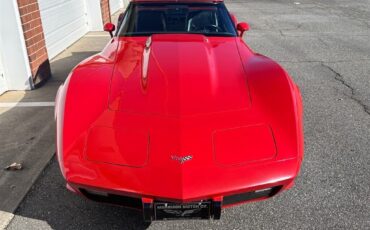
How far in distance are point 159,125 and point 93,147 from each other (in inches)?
17.9

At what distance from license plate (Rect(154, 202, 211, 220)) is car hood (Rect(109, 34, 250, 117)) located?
0.62m

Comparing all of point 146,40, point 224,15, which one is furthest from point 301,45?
point 146,40

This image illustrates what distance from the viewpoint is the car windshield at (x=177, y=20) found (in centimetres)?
371

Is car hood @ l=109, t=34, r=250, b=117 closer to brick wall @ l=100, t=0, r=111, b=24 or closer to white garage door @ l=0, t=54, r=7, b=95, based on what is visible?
white garage door @ l=0, t=54, r=7, b=95

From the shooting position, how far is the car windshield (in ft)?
12.2

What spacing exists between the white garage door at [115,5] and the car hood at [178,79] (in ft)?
32.8

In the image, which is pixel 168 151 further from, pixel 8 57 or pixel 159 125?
pixel 8 57

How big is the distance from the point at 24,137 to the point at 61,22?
457 cm

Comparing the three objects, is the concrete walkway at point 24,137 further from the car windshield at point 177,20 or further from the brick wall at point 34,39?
the car windshield at point 177,20

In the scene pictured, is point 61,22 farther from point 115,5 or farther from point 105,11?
point 115,5

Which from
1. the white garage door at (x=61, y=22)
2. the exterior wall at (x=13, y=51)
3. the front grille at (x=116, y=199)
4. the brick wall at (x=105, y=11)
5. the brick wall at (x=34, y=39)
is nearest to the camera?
the front grille at (x=116, y=199)

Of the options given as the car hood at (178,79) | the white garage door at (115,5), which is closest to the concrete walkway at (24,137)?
the car hood at (178,79)

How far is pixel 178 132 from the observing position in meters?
2.27

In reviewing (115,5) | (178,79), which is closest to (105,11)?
(115,5)
